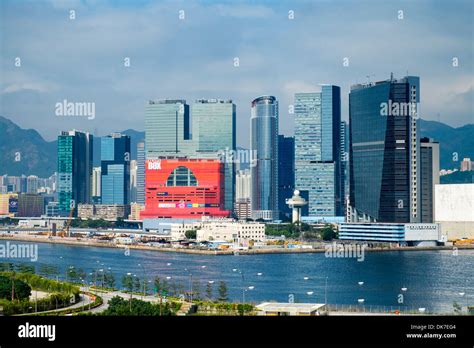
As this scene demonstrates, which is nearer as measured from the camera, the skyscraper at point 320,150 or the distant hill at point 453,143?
the distant hill at point 453,143

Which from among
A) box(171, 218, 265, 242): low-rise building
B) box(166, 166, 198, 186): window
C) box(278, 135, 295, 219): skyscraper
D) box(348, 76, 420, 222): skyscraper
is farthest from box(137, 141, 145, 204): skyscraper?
box(348, 76, 420, 222): skyscraper

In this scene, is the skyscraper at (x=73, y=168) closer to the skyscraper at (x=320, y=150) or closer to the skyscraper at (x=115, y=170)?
the skyscraper at (x=115, y=170)

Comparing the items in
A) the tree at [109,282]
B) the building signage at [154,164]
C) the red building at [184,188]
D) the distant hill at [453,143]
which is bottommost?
the tree at [109,282]

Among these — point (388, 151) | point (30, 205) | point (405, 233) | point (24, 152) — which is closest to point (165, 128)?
point (30, 205)

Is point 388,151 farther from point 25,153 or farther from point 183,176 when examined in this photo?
point 25,153

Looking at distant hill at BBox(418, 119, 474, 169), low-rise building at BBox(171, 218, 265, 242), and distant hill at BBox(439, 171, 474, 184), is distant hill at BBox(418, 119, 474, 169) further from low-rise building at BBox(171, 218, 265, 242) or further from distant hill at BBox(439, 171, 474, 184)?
low-rise building at BBox(171, 218, 265, 242)

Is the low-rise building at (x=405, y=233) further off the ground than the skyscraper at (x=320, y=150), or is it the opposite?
the skyscraper at (x=320, y=150)

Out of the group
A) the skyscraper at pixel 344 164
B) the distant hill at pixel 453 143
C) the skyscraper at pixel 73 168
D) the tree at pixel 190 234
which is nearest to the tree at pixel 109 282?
the tree at pixel 190 234
